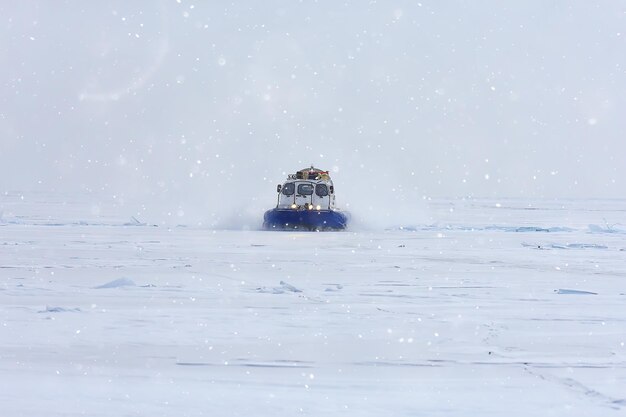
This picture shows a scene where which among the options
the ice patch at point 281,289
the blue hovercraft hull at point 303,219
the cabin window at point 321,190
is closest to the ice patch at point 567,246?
the blue hovercraft hull at point 303,219

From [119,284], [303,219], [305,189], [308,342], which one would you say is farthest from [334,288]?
[305,189]

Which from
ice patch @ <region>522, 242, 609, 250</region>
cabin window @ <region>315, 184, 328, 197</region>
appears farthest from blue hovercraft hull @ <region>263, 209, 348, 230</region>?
ice patch @ <region>522, 242, 609, 250</region>

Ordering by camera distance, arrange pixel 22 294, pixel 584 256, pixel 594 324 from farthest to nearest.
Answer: pixel 584 256 → pixel 22 294 → pixel 594 324

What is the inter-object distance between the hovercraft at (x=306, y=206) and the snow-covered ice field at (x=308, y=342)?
2339cm

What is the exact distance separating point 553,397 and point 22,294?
8.70 m

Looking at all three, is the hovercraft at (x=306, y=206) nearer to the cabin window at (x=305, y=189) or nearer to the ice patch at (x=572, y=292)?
the cabin window at (x=305, y=189)

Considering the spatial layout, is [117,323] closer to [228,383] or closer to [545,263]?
[228,383]

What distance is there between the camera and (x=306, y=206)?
144 feet

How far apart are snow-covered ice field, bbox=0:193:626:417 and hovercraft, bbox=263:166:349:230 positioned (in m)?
23.4

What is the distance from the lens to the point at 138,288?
14.8 meters

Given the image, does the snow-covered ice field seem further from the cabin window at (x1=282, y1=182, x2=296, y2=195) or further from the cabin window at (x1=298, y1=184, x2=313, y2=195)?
the cabin window at (x1=282, y1=182, x2=296, y2=195)

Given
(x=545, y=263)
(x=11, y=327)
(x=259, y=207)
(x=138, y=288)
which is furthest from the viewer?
(x=259, y=207)

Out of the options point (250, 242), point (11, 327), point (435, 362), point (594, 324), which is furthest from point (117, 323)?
point (250, 242)

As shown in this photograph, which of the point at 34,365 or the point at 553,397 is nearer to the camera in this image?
the point at 553,397
